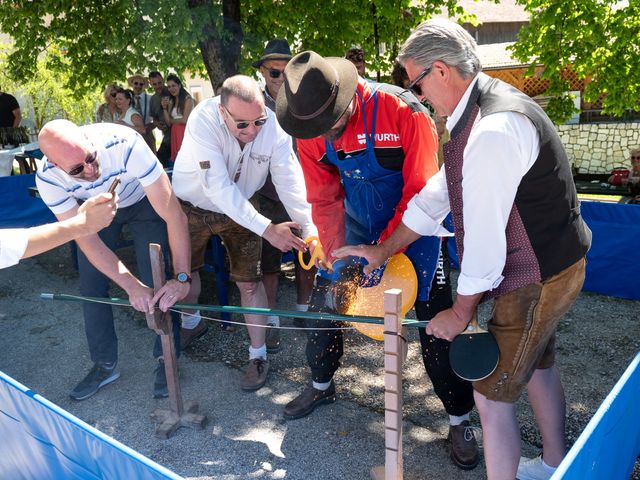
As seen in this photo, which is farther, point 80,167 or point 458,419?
point 458,419

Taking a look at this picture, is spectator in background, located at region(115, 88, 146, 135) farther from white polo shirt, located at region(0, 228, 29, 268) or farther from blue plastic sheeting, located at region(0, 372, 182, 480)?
blue plastic sheeting, located at region(0, 372, 182, 480)

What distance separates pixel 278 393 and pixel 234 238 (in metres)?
0.98

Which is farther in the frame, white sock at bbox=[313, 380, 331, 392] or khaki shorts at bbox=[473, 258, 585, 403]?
white sock at bbox=[313, 380, 331, 392]

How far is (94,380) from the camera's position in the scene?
3.48 meters

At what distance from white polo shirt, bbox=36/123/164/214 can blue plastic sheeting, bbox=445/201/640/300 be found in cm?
330

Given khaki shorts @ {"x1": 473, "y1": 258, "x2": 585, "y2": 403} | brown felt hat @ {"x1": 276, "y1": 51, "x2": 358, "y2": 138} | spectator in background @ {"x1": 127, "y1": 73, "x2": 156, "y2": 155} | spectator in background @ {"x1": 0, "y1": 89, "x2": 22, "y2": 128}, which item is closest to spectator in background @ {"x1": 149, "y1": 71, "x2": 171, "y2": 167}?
spectator in background @ {"x1": 127, "y1": 73, "x2": 156, "y2": 155}

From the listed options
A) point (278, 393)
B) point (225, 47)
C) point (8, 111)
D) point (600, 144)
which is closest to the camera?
point (278, 393)

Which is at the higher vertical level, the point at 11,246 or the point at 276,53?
the point at 276,53

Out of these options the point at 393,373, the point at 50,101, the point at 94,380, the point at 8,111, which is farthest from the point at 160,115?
the point at 50,101

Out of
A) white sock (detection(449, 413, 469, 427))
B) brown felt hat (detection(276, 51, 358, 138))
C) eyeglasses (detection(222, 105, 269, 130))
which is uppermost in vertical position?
brown felt hat (detection(276, 51, 358, 138))

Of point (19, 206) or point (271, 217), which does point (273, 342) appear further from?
point (19, 206)

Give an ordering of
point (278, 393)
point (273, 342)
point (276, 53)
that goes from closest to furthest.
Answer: point (278, 393)
point (273, 342)
point (276, 53)

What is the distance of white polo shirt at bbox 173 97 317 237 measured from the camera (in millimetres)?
3109

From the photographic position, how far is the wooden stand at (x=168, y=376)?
2.86 meters
